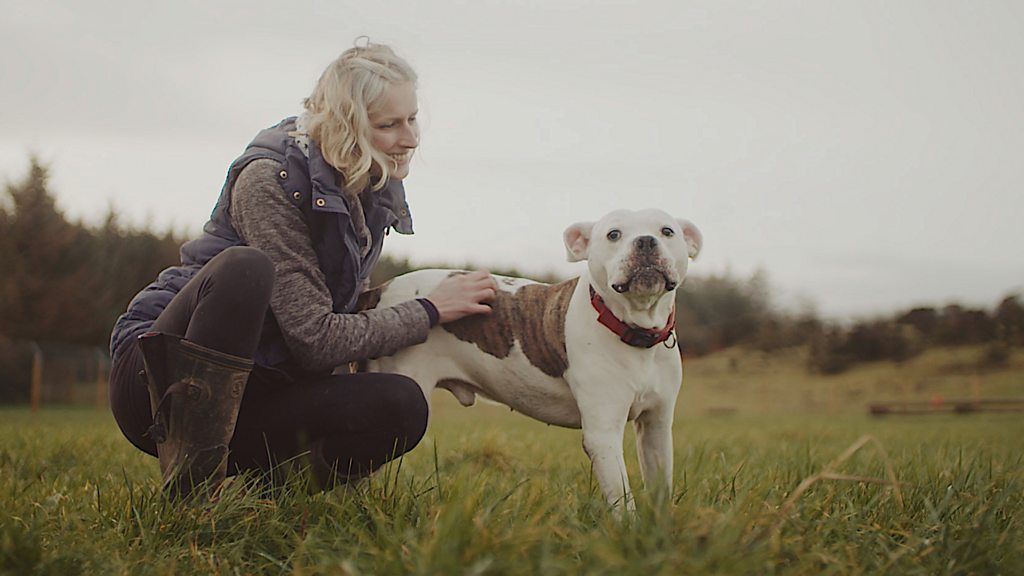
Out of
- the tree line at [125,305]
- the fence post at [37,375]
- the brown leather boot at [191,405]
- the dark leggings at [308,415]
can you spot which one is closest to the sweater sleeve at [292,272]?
the dark leggings at [308,415]

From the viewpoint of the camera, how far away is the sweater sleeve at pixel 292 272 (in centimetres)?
294

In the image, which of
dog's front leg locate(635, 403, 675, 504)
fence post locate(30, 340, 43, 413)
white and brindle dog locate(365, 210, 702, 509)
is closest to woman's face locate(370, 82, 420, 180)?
white and brindle dog locate(365, 210, 702, 509)

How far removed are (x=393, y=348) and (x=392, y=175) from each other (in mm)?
664

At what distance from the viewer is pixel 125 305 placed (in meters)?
22.2

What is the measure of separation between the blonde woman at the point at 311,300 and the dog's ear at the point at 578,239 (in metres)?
0.59

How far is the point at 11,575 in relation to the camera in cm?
196

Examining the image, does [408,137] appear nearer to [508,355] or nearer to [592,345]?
[508,355]

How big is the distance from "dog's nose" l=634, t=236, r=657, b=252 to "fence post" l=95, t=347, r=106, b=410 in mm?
19469

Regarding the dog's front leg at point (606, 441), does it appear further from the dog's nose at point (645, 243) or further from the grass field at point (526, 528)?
the dog's nose at point (645, 243)

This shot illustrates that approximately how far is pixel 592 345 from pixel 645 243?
→ 0.44m

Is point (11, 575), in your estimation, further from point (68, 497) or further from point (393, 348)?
point (393, 348)

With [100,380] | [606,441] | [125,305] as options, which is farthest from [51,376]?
[606,441]

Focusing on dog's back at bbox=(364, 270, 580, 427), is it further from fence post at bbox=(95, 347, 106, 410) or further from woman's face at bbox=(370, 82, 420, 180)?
fence post at bbox=(95, 347, 106, 410)

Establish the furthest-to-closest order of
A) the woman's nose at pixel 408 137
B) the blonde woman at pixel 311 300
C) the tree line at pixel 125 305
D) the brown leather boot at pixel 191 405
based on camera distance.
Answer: the tree line at pixel 125 305, the woman's nose at pixel 408 137, the blonde woman at pixel 311 300, the brown leather boot at pixel 191 405
